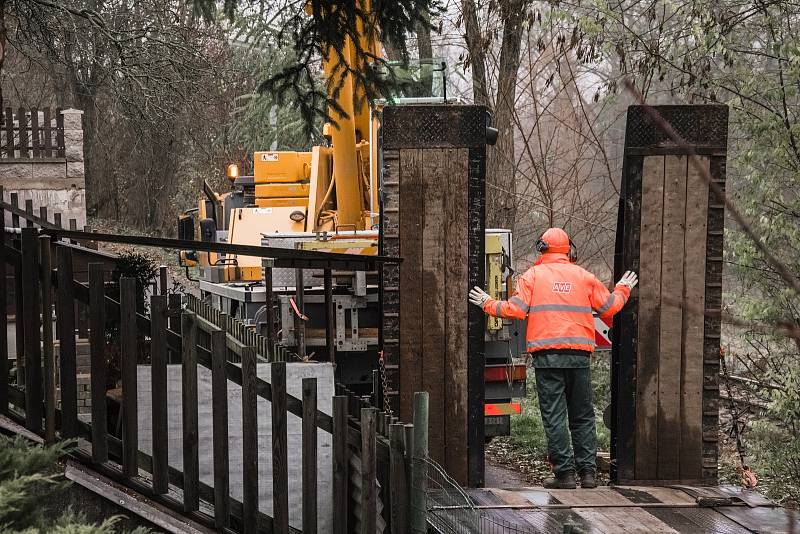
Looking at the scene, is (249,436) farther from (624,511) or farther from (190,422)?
(624,511)

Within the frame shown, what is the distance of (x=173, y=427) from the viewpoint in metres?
5.36

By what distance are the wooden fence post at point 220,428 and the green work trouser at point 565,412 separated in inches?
106

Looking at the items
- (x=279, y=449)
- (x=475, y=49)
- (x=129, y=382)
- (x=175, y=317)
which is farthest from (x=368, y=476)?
(x=475, y=49)

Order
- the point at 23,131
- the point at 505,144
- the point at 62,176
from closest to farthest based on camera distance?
the point at 505,144 → the point at 23,131 → the point at 62,176

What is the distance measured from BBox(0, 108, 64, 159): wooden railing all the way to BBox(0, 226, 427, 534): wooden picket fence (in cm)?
1294

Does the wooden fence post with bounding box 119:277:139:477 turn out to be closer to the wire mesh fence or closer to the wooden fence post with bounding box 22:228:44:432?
the wooden fence post with bounding box 22:228:44:432

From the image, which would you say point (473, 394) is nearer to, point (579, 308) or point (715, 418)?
point (579, 308)

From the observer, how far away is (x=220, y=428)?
192 inches

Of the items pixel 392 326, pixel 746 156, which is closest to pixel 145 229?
pixel 746 156

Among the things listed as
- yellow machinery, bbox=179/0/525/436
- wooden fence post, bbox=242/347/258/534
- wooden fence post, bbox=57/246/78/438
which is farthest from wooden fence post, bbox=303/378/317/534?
yellow machinery, bbox=179/0/525/436

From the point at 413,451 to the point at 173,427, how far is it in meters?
1.29

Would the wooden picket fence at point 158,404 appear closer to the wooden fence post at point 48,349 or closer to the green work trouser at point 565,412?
the wooden fence post at point 48,349

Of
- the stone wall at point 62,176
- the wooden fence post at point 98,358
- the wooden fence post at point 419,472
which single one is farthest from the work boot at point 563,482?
the stone wall at point 62,176

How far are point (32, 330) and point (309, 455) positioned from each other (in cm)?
144
